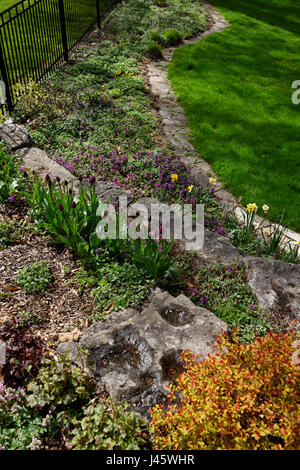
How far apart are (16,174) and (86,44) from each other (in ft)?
20.7

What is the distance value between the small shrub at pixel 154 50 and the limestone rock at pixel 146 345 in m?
8.03

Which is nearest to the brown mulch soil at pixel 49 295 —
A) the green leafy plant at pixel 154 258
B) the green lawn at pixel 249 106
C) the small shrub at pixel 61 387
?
the small shrub at pixel 61 387

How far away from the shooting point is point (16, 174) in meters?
5.00

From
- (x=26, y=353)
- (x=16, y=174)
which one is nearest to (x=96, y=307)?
(x=26, y=353)

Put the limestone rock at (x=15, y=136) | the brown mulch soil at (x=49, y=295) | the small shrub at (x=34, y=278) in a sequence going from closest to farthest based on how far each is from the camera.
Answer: the brown mulch soil at (x=49, y=295)
the small shrub at (x=34, y=278)
the limestone rock at (x=15, y=136)

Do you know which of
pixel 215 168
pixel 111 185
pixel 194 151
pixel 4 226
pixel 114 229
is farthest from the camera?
pixel 194 151

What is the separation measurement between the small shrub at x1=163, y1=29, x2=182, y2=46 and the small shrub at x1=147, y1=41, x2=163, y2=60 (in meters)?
0.99

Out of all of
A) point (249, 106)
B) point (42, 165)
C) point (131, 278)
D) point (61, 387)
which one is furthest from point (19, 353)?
point (249, 106)

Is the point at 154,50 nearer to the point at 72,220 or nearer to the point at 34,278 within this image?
the point at 72,220

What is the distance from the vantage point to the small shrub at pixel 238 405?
2.32 m

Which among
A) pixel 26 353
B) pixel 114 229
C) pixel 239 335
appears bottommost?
pixel 239 335

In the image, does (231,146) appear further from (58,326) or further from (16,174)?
(58,326)

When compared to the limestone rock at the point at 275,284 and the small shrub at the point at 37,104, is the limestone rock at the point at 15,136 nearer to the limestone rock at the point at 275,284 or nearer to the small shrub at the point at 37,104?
the small shrub at the point at 37,104

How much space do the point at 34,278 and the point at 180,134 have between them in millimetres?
4152
